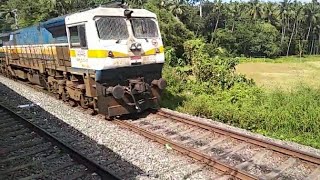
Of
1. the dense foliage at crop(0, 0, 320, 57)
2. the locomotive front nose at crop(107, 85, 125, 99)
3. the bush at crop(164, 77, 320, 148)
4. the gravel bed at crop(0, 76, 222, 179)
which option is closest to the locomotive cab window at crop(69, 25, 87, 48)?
the locomotive front nose at crop(107, 85, 125, 99)

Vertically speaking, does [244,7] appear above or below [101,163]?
above

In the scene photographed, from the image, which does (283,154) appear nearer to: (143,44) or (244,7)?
(143,44)

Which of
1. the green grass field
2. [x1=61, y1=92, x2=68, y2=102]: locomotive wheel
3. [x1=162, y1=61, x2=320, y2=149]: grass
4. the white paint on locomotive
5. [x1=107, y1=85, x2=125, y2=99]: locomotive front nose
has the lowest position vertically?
the green grass field

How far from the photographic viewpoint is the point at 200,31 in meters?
71.2

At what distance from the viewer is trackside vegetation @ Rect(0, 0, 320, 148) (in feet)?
33.2

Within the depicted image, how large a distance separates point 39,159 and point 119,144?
68.4 inches

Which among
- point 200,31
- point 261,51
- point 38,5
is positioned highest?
point 38,5

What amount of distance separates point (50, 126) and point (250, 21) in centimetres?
7982

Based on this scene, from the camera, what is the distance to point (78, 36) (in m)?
9.87

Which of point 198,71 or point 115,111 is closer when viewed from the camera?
point 115,111

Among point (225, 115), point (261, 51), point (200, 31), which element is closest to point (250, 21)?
point (261, 51)

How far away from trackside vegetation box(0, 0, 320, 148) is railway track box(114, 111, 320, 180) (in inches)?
75.2

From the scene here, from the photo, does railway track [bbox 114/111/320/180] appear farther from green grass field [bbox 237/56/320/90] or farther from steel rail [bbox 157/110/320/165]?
green grass field [bbox 237/56/320/90]

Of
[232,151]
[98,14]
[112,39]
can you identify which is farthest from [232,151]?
[98,14]
